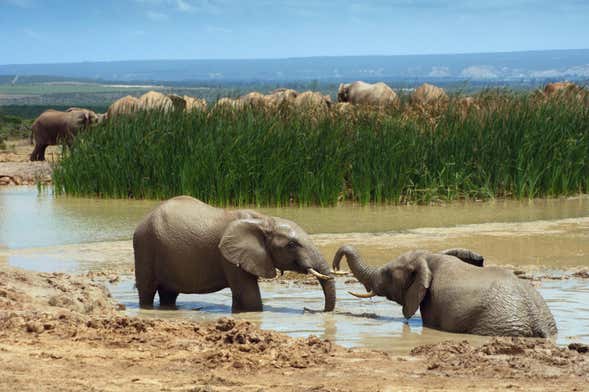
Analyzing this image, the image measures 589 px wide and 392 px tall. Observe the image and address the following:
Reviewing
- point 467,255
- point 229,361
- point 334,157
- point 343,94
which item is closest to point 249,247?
point 467,255

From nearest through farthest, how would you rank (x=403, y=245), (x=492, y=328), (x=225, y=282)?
(x=492, y=328), (x=225, y=282), (x=403, y=245)

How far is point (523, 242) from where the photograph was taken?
1330 centimetres

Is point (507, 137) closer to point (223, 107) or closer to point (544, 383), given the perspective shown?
point (223, 107)

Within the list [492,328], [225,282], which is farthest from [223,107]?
[492,328]

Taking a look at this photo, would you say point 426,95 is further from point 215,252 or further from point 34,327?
point 34,327

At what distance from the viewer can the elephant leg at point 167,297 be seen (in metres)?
9.79

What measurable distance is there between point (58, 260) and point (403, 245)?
3621 mm

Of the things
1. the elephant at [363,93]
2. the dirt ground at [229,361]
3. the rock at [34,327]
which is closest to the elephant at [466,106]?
the elephant at [363,93]

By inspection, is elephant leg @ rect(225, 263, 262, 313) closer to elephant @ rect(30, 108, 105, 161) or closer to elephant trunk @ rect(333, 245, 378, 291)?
elephant trunk @ rect(333, 245, 378, 291)

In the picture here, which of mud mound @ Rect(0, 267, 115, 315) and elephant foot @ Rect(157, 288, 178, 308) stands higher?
mud mound @ Rect(0, 267, 115, 315)

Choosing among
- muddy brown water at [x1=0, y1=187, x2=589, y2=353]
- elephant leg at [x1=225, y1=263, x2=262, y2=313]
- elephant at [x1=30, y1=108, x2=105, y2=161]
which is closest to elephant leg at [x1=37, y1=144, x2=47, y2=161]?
elephant at [x1=30, y1=108, x2=105, y2=161]

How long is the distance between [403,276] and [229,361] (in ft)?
8.18

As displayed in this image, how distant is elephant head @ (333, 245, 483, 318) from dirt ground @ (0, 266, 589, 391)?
4.03 ft

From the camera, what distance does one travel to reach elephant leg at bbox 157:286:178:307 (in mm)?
9788
